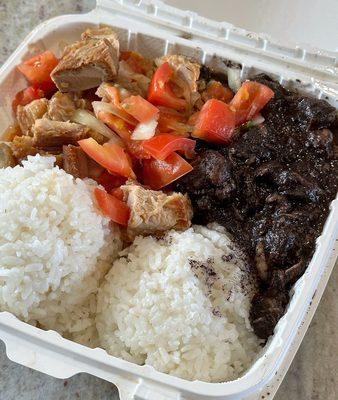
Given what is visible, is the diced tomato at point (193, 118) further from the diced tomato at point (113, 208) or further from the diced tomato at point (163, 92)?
the diced tomato at point (113, 208)

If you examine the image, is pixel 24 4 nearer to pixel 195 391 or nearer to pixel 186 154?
pixel 186 154

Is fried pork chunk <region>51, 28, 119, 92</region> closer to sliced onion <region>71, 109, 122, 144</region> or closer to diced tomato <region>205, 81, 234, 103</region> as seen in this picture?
sliced onion <region>71, 109, 122, 144</region>

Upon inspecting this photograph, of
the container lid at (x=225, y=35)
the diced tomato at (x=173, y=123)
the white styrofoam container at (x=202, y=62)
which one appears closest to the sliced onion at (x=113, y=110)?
the diced tomato at (x=173, y=123)

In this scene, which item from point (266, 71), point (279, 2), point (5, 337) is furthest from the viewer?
point (279, 2)

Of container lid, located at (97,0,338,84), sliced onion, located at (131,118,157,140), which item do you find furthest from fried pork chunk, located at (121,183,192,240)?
container lid, located at (97,0,338,84)

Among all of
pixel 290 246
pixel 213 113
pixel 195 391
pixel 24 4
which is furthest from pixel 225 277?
pixel 24 4

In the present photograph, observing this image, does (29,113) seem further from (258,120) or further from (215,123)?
(258,120)

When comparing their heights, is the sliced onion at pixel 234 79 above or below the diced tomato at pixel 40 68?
above
